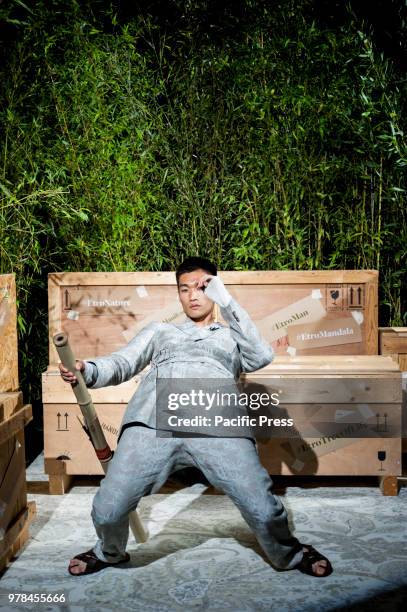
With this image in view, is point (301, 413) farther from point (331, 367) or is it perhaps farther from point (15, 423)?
point (15, 423)

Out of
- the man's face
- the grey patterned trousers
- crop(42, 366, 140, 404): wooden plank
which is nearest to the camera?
the grey patterned trousers

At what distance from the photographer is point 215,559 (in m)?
3.47

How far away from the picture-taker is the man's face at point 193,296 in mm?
3373

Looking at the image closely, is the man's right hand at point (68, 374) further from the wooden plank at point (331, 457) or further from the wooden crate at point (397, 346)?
the wooden crate at point (397, 346)

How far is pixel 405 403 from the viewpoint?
15.3 ft

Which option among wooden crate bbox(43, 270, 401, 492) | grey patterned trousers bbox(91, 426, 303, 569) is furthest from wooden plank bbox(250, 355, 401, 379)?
grey patterned trousers bbox(91, 426, 303, 569)

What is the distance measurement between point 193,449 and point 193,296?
65 cm

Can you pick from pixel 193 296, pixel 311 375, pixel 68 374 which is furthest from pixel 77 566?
pixel 311 375

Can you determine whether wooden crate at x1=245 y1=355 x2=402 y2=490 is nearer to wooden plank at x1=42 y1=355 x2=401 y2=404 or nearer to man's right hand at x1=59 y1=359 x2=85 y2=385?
wooden plank at x1=42 y1=355 x2=401 y2=404

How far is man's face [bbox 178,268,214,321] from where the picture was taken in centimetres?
337

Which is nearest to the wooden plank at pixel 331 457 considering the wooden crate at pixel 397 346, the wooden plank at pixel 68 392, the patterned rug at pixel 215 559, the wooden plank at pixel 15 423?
the patterned rug at pixel 215 559

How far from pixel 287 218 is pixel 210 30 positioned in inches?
54.8

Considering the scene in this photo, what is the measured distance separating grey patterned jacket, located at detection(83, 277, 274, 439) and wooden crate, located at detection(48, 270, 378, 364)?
4.21 ft

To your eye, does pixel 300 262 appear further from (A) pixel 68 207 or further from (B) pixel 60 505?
(B) pixel 60 505
